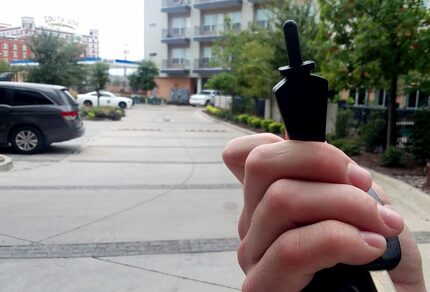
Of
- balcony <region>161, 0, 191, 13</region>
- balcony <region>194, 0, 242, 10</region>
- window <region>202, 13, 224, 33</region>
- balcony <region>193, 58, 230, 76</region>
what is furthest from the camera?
balcony <region>161, 0, 191, 13</region>

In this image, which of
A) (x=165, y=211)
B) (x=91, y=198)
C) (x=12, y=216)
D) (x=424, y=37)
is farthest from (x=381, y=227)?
(x=424, y=37)

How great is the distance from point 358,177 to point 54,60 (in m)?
24.4

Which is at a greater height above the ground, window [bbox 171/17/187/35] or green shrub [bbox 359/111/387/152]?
window [bbox 171/17/187/35]

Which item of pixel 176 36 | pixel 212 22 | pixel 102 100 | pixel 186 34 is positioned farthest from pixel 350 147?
pixel 176 36

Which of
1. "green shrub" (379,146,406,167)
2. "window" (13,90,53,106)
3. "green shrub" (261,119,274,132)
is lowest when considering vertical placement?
"green shrub" (261,119,274,132)

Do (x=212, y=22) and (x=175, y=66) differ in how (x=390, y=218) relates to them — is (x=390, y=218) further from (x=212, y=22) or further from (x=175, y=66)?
(x=175, y=66)

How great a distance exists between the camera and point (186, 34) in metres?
47.8

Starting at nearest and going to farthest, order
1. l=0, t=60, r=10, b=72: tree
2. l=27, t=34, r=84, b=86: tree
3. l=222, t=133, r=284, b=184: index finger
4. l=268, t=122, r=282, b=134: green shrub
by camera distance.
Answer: l=222, t=133, r=284, b=184: index finger → l=0, t=60, r=10, b=72: tree → l=268, t=122, r=282, b=134: green shrub → l=27, t=34, r=84, b=86: tree

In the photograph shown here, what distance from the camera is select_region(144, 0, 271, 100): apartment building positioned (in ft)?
145

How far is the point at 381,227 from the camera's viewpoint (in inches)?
25.1

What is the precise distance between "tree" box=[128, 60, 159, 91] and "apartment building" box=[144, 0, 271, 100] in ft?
8.81

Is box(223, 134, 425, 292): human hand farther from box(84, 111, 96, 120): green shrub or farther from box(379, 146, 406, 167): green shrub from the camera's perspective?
box(84, 111, 96, 120): green shrub

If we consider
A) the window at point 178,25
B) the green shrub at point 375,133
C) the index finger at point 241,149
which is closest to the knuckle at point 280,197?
the index finger at point 241,149

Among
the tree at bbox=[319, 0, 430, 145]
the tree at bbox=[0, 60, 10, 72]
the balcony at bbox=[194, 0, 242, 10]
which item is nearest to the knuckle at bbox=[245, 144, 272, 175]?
the tree at bbox=[319, 0, 430, 145]
